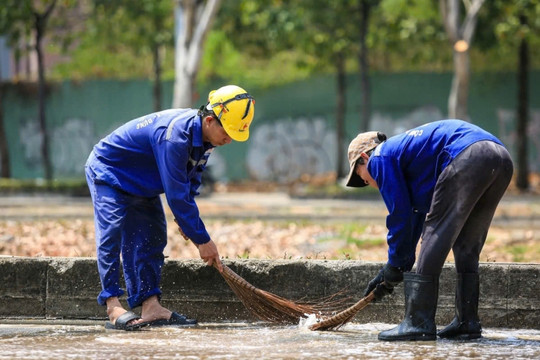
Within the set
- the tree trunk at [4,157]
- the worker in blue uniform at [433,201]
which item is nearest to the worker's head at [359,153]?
the worker in blue uniform at [433,201]

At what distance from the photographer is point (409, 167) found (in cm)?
634

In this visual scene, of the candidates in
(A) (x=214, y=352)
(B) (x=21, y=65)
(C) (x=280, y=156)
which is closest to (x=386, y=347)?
(A) (x=214, y=352)

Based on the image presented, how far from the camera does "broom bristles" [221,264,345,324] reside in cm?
688

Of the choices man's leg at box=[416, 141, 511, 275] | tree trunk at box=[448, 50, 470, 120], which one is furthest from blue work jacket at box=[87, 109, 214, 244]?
tree trunk at box=[448, 50, 470, 120]

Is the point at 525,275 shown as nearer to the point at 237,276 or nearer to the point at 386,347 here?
the point at 386,347

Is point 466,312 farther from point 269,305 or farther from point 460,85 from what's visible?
point 460,85

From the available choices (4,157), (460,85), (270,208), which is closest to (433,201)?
(270,208)

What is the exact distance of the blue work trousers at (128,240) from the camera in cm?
682

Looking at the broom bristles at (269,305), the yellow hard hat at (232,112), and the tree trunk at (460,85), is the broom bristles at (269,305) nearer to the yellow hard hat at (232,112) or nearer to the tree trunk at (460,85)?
the yellow hard hat at (232,112)

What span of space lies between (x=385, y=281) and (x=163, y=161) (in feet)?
5.51

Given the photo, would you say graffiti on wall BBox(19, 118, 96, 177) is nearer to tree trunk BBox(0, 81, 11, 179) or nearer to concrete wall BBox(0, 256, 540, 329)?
tree trunk BBox(0, 81, 11, 179)

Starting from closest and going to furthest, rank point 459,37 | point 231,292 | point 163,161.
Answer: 1. point 163,161
2. point 231,292
3. point 459,37

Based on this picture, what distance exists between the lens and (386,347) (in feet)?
19.9

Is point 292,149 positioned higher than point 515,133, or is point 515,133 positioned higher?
point 515,133
